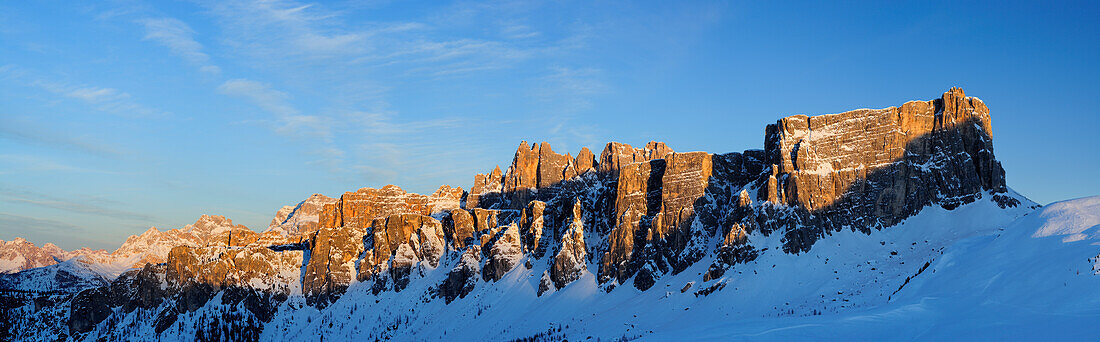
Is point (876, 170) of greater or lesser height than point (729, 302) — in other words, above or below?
above

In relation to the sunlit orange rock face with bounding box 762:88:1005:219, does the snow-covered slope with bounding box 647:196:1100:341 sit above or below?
below

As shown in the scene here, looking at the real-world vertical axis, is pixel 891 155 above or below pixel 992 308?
above

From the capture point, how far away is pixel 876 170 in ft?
532

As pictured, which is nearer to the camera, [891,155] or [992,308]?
[992,308]

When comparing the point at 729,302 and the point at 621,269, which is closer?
the point at 729,302

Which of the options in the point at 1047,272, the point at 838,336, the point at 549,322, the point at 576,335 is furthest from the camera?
the point at 549,322

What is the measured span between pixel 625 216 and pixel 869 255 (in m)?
66.7

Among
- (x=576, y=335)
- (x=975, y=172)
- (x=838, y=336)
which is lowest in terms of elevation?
(x=576, y=335)

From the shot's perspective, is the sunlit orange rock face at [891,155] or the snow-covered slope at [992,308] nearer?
the snow-covered slope at [992,308]

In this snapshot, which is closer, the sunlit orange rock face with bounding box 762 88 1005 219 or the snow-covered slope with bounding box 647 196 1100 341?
the snow-covered slope with bounding box 647 196 1100 341

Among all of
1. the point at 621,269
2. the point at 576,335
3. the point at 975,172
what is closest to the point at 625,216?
the point at 621,269

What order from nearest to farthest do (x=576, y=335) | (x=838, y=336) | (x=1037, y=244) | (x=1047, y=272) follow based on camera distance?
(x=838, y=336) < (x=1047, y=272) < (x=1037, y=244) < (x=576, y=335)

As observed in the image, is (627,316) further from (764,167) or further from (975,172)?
(975,172)

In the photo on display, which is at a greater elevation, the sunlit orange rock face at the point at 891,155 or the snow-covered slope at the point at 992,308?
the sunlit orange rock face at the point at 891,155
